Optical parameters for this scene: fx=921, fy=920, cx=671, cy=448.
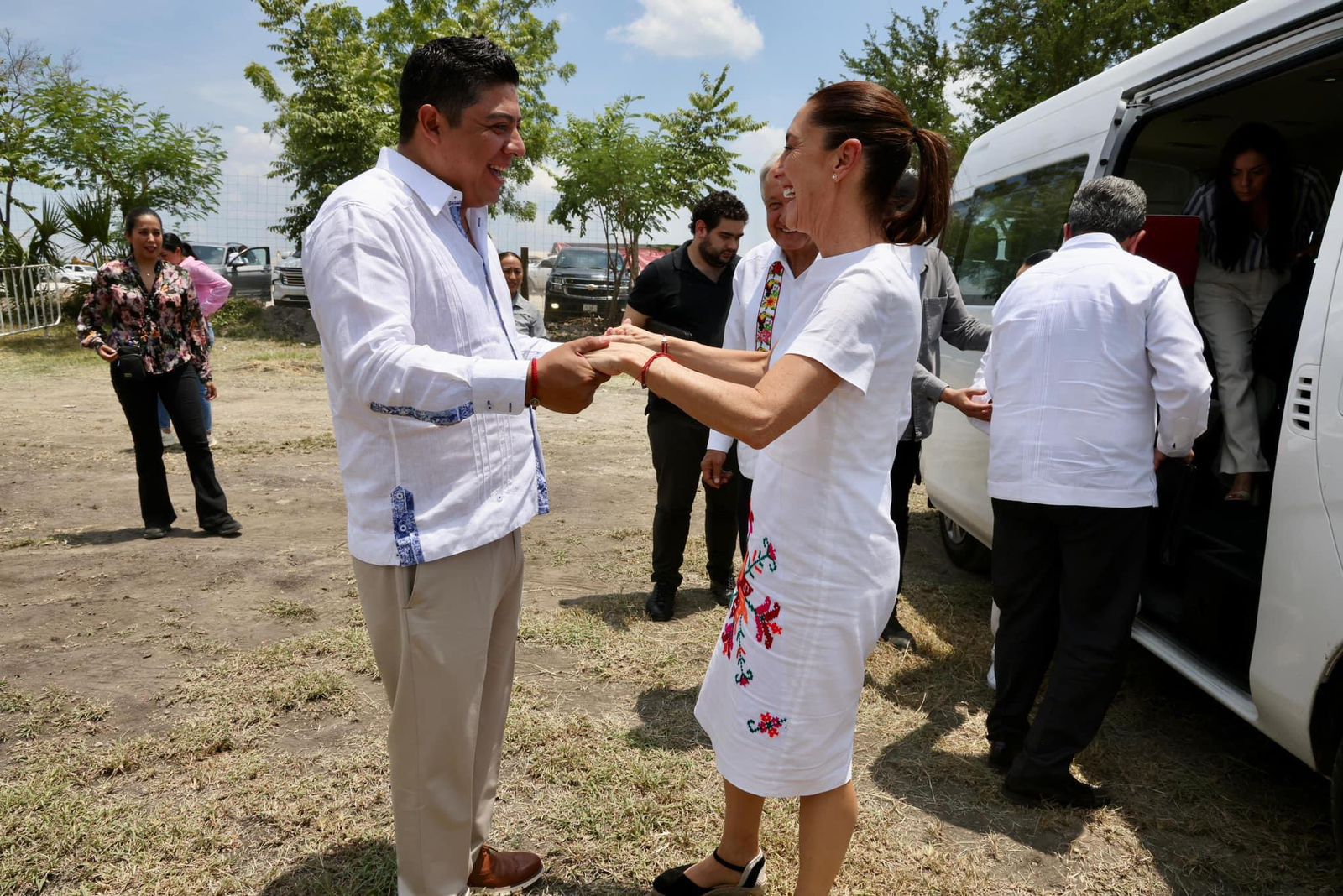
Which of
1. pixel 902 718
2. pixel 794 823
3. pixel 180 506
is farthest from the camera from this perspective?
pixel 180 506

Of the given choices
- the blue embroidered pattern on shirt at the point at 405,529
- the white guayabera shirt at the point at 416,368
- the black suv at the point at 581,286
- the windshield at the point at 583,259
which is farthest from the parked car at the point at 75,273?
the blue embroidered pattern on shirt at the point at 405,529

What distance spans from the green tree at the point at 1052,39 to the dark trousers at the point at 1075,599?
13360 mm

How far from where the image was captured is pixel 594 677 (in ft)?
12.5

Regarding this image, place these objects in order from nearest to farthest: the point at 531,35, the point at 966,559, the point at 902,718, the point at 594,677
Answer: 1. the point at 902,718
2. the point at 594,677
3. the point at 966,559
4. the point at 531,35

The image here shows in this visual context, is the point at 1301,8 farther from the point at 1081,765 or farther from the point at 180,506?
the point at 180,506

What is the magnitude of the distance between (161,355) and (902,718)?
4.60 meters

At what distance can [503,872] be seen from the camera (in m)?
2.47

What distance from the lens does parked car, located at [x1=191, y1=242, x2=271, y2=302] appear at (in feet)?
64.6

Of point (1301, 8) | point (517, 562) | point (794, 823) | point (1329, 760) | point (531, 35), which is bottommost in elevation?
point (794, 823)

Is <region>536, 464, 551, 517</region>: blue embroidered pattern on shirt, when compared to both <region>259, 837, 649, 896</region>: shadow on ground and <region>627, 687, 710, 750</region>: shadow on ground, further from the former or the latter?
<region>627, 687, 710, 750</region>: shadow on ground

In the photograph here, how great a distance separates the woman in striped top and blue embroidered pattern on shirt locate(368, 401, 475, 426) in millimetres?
3189

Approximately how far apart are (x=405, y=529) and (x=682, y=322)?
2.66 meters

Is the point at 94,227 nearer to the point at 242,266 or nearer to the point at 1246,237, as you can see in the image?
the point at 242,266

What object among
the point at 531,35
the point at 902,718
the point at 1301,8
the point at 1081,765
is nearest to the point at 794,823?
the point at 902,718
